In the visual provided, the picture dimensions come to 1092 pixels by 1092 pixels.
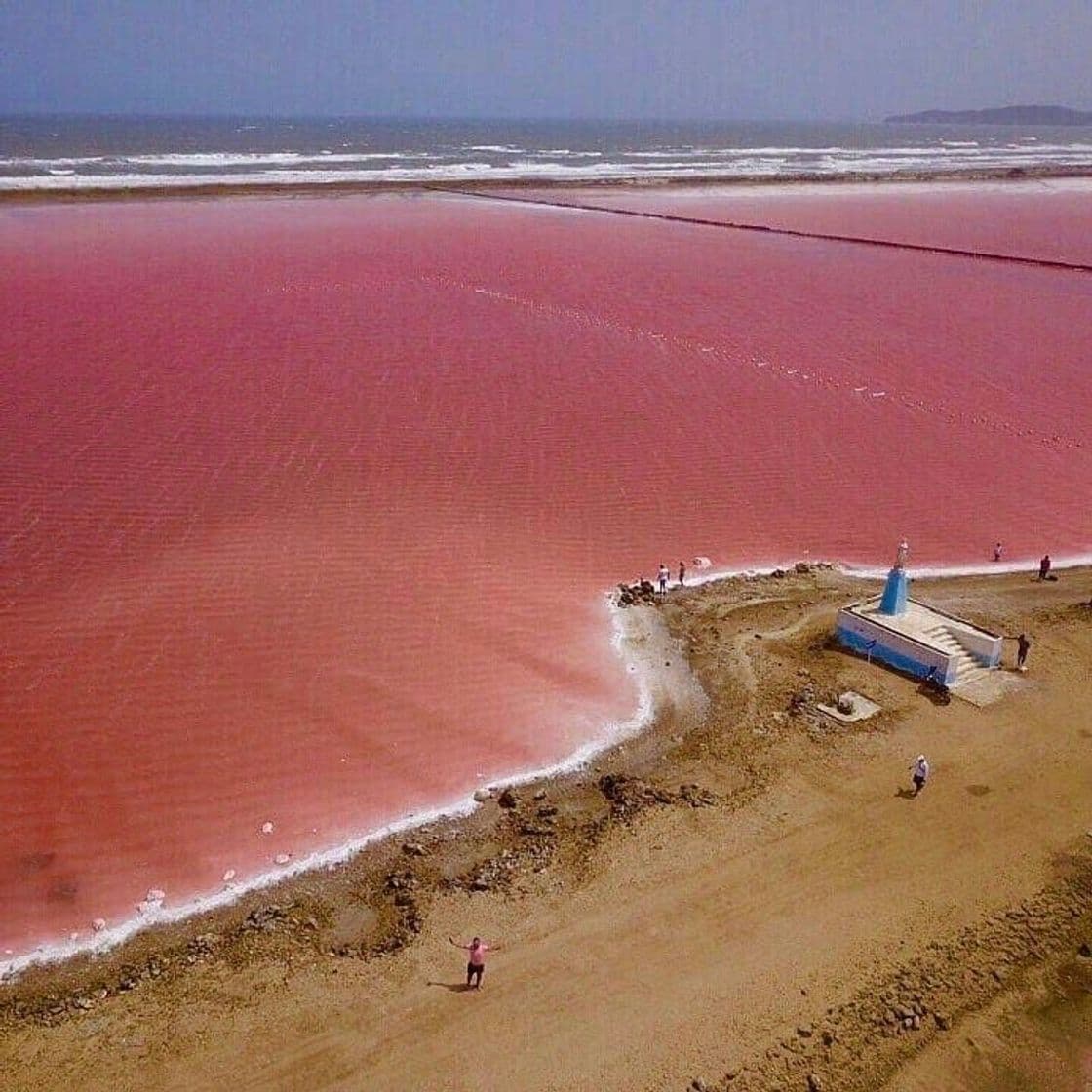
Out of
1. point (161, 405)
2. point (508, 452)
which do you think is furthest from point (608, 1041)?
point (161, 405)

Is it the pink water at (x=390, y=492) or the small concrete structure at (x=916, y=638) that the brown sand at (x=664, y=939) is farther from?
the pink water at (x=390, y=492)

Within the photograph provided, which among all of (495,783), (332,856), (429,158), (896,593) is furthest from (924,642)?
(429,158)

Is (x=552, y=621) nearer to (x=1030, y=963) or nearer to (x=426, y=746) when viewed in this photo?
(x=426, y=746)

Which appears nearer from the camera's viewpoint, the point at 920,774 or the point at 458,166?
the point at 920,774

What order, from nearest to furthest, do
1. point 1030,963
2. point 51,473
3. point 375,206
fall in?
point 1030,963 → point 51,473 → point 375,206

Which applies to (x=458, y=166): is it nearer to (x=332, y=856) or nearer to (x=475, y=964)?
(x=332, y=856)

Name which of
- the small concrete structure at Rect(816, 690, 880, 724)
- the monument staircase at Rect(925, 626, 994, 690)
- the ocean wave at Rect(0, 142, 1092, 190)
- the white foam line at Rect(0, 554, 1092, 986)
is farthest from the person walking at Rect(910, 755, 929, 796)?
the ocean wave at Rect(0, 142, 1092, 190)

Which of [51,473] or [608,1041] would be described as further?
[51,473]
